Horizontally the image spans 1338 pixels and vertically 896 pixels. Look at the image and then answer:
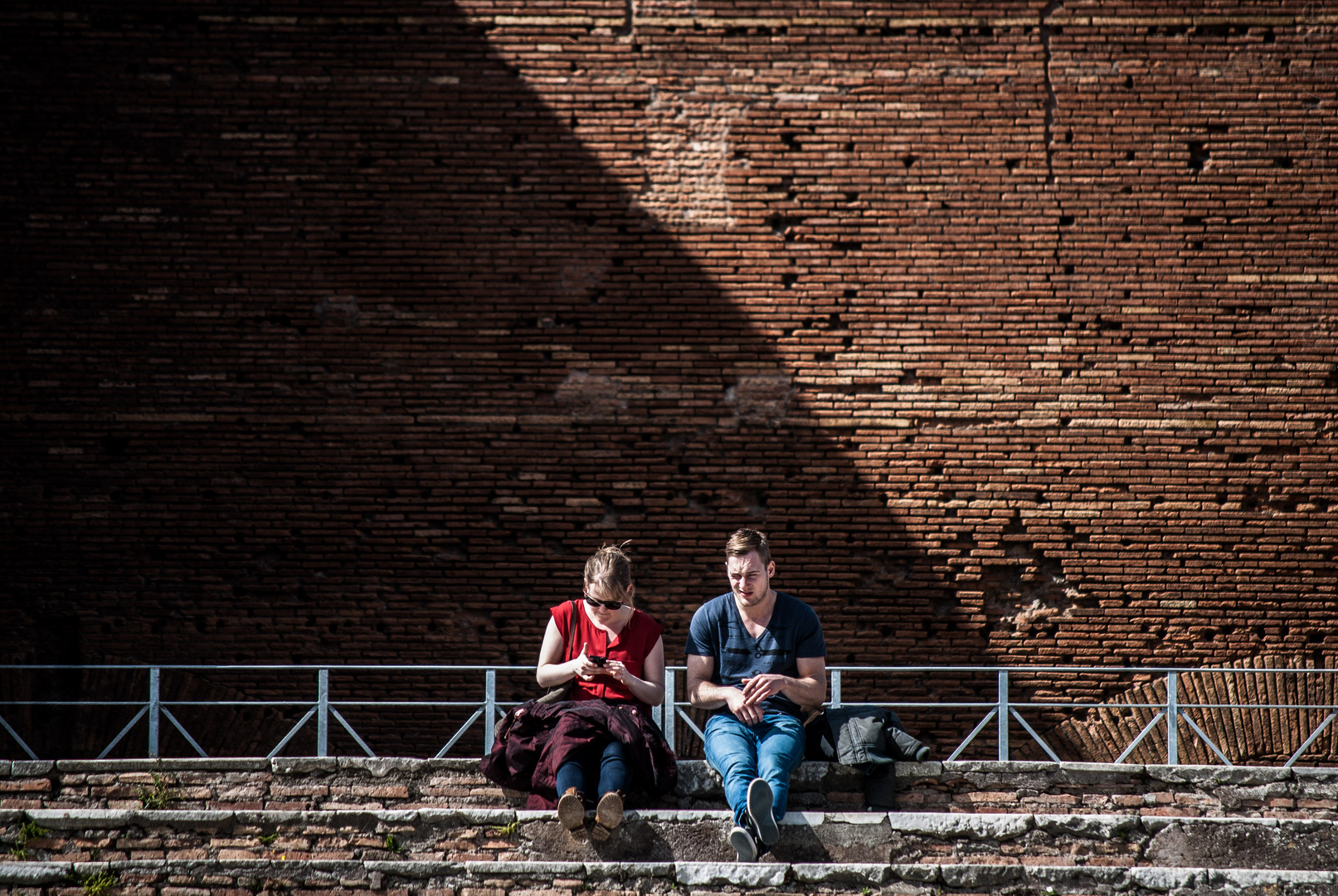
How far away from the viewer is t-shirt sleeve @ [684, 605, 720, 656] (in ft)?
13.5

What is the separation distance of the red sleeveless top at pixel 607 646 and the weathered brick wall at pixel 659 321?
3494 mm

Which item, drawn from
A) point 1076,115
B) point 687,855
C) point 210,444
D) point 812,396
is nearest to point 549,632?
point 687,855

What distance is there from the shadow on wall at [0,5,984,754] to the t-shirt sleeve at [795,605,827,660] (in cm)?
352

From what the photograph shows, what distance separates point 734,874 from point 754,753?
481 mm

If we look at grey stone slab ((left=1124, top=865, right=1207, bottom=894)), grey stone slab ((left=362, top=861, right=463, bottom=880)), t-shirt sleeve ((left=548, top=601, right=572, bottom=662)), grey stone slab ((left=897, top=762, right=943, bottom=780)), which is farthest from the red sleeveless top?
grey stone slab ((left=1124, top=865, right=1207, bottom=894))

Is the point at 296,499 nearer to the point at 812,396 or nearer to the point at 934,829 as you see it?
the point at 812,396

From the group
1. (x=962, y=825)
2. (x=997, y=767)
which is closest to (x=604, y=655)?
(x=962, y=825)

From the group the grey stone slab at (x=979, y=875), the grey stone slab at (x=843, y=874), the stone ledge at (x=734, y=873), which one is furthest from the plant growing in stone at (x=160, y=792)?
the grey stone slab at (x=979, y=875)

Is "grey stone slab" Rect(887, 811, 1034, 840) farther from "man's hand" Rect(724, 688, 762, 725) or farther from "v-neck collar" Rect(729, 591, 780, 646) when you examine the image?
"v-neck collar" Rect(729, 591, 780, 646)

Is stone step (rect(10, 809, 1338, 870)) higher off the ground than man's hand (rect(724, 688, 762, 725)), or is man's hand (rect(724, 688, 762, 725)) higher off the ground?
man's hand (rect(724, 688, 762, 725))

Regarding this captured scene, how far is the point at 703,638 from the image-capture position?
13.5ft

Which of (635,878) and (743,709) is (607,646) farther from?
(635,878)

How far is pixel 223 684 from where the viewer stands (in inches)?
295

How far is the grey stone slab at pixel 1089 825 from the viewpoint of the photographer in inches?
151
